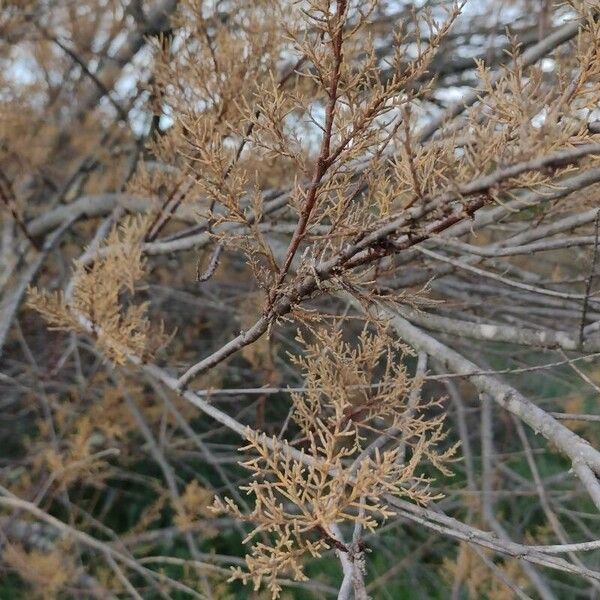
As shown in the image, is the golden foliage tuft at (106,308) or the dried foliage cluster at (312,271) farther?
the golden foliage tuft at (106,308)

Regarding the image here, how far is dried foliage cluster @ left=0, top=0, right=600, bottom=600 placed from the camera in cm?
80

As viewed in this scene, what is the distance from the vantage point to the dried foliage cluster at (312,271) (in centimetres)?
80

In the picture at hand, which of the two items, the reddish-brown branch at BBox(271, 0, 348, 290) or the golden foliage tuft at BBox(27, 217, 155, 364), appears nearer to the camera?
the reddish-brown branch at BBox(271, 0, 348, 290)

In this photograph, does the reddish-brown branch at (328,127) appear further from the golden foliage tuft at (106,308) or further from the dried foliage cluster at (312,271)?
the golden foliage tuft at (106,308)

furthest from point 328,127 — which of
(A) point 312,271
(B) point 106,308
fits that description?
(B) point 106,308

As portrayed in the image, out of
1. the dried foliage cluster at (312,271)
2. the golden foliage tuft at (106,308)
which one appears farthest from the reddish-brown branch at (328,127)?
the golden foliage tuft at (106,308)

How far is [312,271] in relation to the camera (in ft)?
2.70

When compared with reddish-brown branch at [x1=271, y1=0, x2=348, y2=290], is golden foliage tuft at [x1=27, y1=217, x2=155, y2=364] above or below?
below

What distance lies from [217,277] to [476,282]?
157cm

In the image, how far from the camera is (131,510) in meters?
3.32

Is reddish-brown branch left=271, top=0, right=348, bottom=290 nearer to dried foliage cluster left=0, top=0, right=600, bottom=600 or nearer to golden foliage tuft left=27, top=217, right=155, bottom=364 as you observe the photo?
dried foliage cluster left=0, top=0, right=600, bottom=600

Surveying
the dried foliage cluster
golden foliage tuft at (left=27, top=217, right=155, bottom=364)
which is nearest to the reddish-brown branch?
the dried foliage cluster

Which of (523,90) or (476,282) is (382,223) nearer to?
(523,90)

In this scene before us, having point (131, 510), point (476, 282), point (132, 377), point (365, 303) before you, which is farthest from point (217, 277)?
point (365, 303)
